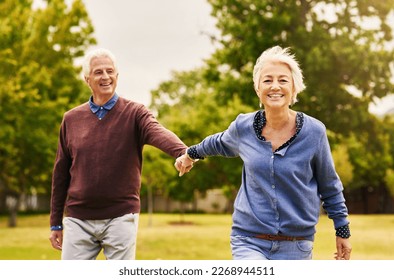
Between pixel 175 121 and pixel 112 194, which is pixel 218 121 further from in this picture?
pixel 112 194

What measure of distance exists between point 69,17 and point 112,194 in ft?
81.6

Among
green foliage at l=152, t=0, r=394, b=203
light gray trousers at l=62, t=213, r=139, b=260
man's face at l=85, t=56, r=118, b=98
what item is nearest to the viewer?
light gray trousers at l=62, t=213, r=139, b=260

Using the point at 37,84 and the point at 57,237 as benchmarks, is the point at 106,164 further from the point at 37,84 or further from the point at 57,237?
the point at 37,84

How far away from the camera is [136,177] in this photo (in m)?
4.48

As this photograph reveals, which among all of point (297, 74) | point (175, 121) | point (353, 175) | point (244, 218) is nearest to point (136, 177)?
point (244, 218)

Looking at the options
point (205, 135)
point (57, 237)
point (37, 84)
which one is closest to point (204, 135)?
point (205, 135)

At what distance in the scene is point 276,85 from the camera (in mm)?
3561

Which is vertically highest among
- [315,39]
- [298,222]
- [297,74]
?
[315,39]

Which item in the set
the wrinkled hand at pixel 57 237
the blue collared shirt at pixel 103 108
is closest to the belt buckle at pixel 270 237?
the blue collared shirt at pixel 103 108

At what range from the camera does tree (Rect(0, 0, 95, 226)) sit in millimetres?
24750

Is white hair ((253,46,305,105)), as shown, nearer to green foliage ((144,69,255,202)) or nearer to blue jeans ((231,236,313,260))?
blue jeans ((231,236,313,260))

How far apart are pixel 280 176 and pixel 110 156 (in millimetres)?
1360

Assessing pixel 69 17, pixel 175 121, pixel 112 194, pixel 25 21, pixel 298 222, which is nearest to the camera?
pixel 298 222

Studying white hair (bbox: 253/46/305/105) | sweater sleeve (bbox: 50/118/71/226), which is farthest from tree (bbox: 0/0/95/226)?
white hair (bbox: 253/46/305/105)
